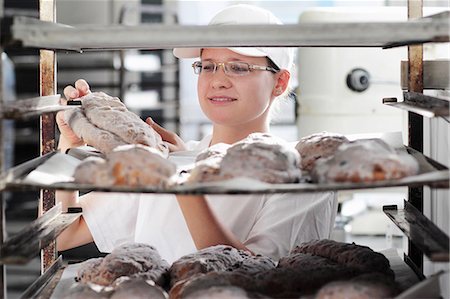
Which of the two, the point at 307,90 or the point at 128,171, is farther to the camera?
the point at 307,90

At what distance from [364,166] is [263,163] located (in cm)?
20

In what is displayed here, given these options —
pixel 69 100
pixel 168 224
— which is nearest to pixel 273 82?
pixel 168 224

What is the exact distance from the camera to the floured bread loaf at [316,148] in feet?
5.40

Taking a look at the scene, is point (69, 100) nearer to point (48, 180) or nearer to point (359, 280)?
point (48, 180)

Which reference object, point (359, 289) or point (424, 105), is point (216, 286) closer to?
point (359, 289)

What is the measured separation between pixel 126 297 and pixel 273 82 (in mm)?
1128

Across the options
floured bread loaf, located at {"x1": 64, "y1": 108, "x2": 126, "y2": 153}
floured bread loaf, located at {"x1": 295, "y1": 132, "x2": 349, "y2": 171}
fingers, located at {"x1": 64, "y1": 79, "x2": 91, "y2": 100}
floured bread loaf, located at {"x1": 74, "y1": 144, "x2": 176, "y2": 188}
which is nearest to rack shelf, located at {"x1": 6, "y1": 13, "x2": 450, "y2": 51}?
floured bread loaf, located at {"x1": 74, "y1": 144, "x2": 176, "y2": 188}

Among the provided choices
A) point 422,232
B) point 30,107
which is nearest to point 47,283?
point 30,107

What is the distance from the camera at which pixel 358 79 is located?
10.9 ft

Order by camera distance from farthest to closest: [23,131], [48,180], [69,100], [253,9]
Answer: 1. [23,131]
2. [253,9]
3. [69,100]
4. [48,180]

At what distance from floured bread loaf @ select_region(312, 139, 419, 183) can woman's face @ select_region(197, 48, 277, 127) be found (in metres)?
0.91

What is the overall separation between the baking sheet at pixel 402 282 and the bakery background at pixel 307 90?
10 cm

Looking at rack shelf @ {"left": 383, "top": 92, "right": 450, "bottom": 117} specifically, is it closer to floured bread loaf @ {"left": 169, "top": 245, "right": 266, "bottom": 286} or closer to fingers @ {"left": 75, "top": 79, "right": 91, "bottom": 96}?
floured bread loaf @ {"left": 169, "top": 245, "right": 266, "bottom": 286}

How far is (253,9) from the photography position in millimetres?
2354
